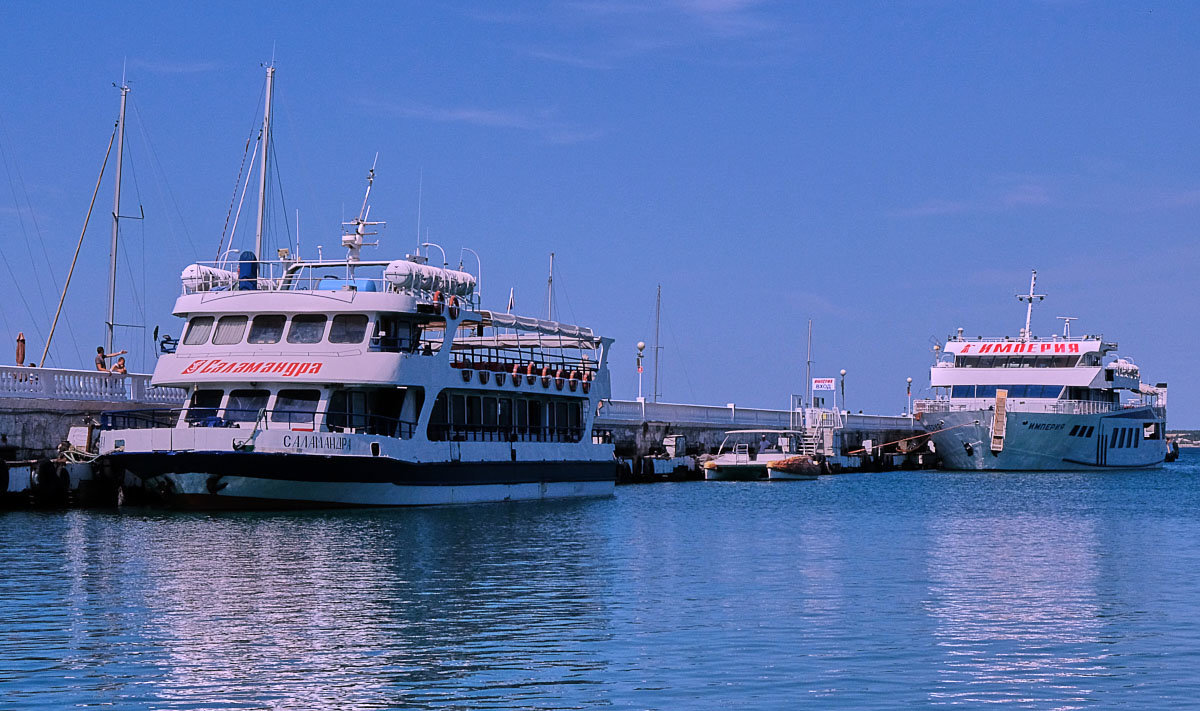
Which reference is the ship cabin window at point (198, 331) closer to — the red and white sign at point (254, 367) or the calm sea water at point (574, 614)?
the red and white sign at point (254, 367)

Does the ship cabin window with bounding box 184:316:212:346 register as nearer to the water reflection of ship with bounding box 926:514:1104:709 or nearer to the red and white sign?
the red and white sign

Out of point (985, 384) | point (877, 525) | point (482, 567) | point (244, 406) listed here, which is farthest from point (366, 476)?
point (985, 384)

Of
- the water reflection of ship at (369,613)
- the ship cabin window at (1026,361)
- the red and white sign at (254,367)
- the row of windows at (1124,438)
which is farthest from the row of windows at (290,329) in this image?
the row of windows at (1124,438)

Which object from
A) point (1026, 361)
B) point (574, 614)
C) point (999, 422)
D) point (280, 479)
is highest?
point (1026, 361)

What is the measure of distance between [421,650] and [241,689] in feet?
9.43

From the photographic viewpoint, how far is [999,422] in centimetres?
8325

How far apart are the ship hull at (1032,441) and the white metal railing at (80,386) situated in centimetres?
5278

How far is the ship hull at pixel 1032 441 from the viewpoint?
8325 cm

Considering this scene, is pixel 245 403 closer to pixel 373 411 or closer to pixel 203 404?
pixel 203 404

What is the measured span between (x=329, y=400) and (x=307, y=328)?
2153mm

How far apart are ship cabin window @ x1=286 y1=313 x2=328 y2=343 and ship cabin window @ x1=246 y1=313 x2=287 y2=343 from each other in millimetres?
272

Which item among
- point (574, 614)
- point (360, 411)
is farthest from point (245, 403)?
point (574, 614)

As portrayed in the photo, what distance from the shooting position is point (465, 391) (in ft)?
133

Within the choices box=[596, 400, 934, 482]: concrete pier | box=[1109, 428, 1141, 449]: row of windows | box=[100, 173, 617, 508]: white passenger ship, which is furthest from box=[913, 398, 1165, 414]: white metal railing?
box=[100, 173, 617, 508]: white passenger ship
